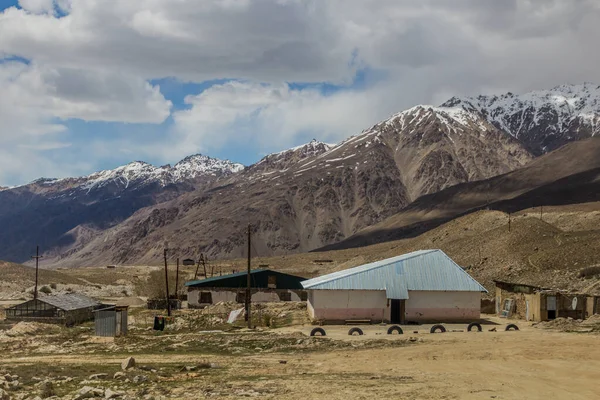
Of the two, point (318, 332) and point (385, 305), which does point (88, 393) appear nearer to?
point (318, 332)

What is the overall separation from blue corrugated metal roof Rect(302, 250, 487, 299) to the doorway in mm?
818

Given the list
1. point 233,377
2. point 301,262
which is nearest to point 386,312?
point 233,377

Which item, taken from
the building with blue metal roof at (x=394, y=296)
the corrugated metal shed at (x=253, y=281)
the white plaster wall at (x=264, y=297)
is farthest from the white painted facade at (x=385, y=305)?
the white plaster wall at (x=264, y=297)

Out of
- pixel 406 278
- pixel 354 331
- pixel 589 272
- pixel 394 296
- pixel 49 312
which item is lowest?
pixel 49 312

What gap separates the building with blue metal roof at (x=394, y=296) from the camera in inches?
2055

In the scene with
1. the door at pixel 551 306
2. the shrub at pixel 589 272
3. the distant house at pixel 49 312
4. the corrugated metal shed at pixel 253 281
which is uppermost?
the shrub at pixel 589 272

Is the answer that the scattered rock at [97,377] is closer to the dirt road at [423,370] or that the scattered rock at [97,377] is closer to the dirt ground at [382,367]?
the dirt ground at [382,367]

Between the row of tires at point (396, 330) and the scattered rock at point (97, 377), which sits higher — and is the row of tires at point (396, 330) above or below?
above

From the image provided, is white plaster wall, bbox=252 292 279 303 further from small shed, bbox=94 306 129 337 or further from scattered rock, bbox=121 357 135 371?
scattered rock, bbox=121 357 135 371

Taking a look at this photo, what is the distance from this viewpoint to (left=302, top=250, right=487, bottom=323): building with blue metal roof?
5219 centimetres

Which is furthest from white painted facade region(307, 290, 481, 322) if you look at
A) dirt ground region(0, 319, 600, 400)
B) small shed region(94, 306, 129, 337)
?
small shed region(94, 306, 129, 337)

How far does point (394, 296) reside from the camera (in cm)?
5209

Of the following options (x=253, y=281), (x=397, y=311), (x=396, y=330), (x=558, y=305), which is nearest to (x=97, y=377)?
(x=396, y=330)

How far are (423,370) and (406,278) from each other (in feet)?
80.3
